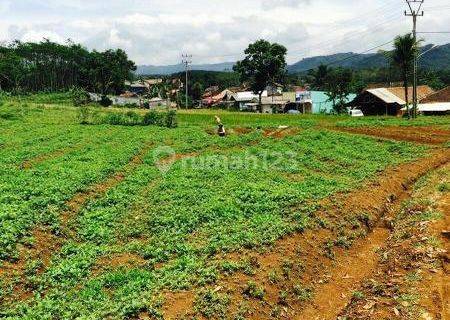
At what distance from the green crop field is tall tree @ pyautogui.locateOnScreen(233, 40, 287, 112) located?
52148mm

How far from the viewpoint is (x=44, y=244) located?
13172mm

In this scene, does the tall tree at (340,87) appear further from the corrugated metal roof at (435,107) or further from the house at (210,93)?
the house at (210,93)

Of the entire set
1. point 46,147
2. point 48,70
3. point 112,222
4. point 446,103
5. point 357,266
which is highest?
point 48,70

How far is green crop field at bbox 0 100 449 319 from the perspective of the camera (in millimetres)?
10938

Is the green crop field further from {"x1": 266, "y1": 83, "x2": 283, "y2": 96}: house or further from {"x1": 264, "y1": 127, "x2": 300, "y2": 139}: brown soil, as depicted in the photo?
{"x1": 266, "y1": 83, "x2": 283, "y2": 96}: house

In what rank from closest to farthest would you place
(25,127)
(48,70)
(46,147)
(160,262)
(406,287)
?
(406,287) < (160,262) < (46,147) < (25,127) < (48,70)

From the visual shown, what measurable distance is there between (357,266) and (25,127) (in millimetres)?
32454

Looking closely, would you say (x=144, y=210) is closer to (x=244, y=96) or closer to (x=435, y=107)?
(x=435, y=107)

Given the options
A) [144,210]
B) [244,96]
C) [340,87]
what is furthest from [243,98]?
[144,210]

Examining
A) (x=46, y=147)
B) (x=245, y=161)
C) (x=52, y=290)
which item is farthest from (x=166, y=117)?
(x=52, y=290)

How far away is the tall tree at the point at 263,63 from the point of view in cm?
7894

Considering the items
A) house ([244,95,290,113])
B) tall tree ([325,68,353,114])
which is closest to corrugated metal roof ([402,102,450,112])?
tall tree ([325,68,353,114])

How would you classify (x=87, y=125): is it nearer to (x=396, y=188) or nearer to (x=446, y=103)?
(x=396, y=188)

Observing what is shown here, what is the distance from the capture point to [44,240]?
Answer: 13.4 metres
